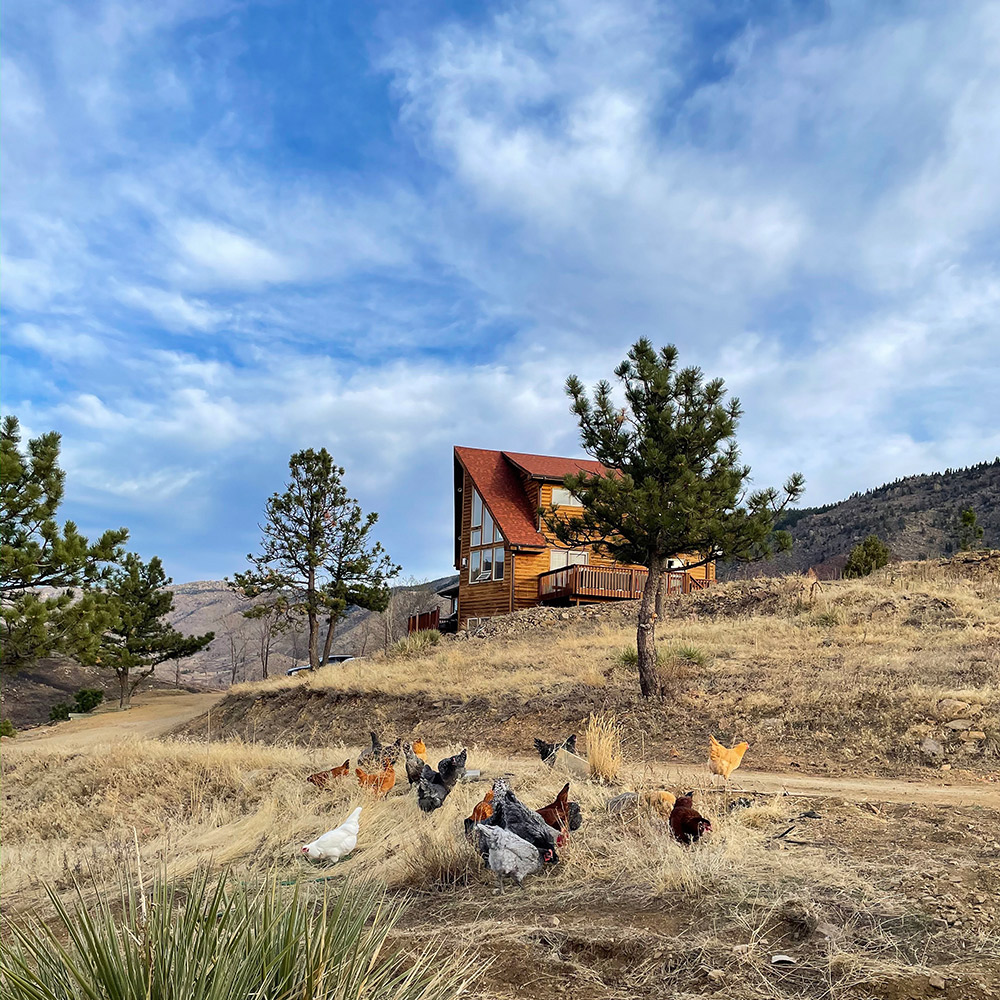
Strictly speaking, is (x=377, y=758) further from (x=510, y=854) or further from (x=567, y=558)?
(x=567, y=558)

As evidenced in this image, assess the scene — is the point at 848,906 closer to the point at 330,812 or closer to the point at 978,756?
the point at 330,812

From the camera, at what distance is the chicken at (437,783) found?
7289 millimetres

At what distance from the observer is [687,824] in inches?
216

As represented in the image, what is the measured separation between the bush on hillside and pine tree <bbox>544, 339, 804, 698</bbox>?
16857mm

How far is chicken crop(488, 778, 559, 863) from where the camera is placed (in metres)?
5.60

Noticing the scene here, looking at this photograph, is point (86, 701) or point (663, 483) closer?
point (663, 483)

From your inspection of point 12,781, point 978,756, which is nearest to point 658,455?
point 978,756

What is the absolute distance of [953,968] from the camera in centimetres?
334

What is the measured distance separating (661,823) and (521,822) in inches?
43.9

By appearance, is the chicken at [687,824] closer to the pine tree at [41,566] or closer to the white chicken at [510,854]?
the white chicken at [510,854]

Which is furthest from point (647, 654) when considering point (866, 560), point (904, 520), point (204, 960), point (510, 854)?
point (904, 520)

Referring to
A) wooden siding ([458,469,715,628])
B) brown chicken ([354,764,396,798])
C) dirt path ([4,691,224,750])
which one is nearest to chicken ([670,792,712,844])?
brown chicken ([354,764,396,798])

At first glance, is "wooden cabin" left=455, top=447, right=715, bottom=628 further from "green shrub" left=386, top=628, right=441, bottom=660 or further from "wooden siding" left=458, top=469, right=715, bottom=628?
"green shrub" left=386, top=628, right=441, bottom=660

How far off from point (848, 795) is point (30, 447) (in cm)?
1497
